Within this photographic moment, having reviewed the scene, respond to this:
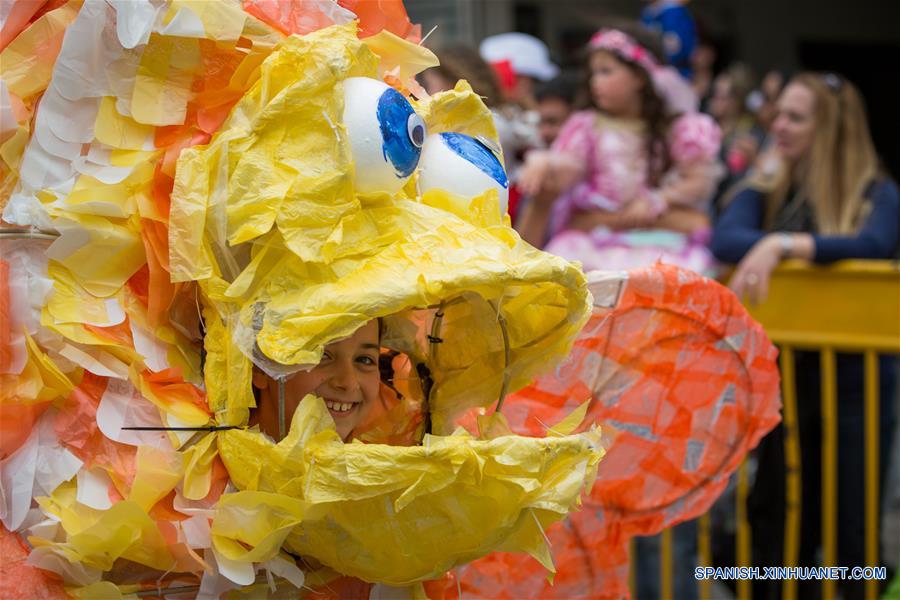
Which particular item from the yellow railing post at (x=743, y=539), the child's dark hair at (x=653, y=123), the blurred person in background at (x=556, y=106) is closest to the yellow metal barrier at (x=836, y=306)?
the yellow railing post at (x=743, y=539)

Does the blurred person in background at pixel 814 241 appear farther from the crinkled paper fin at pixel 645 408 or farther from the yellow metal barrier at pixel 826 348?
the crinkled paper fin at pixel 645 408

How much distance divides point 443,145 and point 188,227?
43 cm

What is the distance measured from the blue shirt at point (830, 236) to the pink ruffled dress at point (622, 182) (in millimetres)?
312

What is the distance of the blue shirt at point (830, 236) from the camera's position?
12.1 ft

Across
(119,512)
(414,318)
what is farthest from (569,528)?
(119,512)

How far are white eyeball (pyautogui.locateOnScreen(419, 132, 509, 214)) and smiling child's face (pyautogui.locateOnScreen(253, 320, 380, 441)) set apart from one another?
0.24m

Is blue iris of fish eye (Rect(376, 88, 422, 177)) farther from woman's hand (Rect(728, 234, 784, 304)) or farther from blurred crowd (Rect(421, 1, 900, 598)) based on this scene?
woman's hand (Rect(728, 234, 784, 304))

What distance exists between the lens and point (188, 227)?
1762 mm

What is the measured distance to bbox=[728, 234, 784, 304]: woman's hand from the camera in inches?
146

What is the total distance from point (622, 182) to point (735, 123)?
115 inches

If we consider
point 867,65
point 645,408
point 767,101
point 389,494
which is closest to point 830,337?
point 645,408

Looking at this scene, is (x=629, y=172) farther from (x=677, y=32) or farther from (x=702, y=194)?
(x=677, y=32)

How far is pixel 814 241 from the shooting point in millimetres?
3697

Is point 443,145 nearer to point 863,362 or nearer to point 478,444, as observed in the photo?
point 478,444
